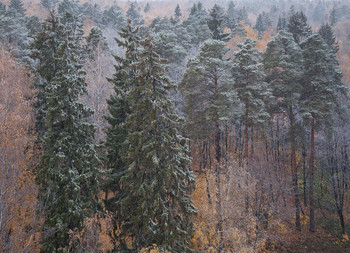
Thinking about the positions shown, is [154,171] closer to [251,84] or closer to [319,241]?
[251,84]

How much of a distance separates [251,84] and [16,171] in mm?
17845

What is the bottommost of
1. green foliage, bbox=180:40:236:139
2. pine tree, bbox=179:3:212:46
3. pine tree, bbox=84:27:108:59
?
green foliage, bbox=180:40:236:139

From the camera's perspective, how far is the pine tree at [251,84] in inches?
802

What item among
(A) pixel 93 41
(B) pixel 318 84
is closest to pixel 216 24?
(B) pixel 318 84

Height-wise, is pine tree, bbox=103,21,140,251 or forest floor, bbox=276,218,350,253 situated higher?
pine tree, bbox=103,21,140,251

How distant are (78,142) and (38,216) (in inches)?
172

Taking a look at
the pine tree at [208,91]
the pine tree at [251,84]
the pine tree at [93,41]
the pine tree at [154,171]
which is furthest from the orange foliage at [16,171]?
the pine tree at [251,84]

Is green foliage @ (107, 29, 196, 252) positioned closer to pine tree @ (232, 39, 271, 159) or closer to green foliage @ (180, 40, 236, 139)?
green foliage @ (180, 40, 236, 139)

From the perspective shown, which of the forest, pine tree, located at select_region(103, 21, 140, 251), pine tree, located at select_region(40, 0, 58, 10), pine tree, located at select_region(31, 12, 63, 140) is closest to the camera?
the forest

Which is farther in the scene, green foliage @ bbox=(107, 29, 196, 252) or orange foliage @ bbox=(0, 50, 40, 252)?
green foliage @ bbox=(107, 29, 196, 252)

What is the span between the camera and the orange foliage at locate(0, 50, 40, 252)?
11586mm

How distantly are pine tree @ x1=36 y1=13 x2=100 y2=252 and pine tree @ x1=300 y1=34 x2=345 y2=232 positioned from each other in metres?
17.0

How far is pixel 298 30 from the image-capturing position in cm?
2628

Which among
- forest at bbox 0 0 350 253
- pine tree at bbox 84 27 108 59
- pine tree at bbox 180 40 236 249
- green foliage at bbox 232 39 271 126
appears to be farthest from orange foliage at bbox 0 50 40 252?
green foliage at bbox 232 39 271 126
